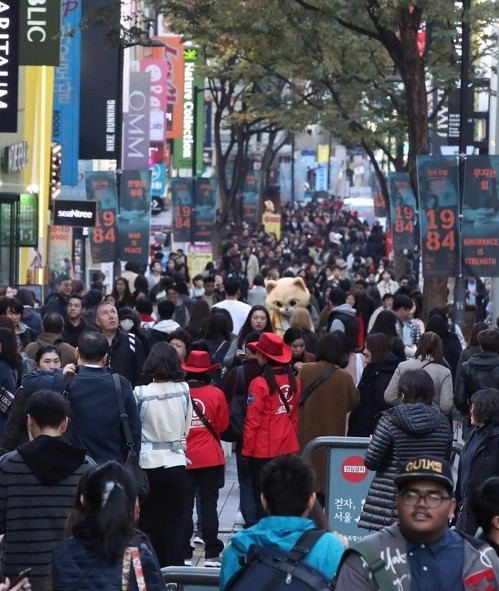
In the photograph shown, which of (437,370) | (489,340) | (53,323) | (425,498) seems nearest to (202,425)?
(53,323)

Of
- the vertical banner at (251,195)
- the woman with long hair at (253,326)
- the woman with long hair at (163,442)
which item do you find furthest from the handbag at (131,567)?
the vertical banner at (251,195)

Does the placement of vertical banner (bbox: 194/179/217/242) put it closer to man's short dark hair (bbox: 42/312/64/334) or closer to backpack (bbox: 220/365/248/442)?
man's short dark hair (bbox: 42/312/64/334)

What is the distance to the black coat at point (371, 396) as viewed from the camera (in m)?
12.0

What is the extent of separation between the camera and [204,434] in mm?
10844

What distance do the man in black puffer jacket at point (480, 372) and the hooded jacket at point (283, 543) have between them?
6646 mm

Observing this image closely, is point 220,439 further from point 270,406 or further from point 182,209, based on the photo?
point 182,209

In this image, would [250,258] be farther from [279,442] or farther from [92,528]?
[92,528]

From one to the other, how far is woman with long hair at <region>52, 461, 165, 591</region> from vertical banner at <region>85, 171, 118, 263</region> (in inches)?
801

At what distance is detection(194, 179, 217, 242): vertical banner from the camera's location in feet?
119

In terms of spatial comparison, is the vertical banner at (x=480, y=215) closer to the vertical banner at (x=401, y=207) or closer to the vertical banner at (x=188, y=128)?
the vertical banner at (x=401, y=207)

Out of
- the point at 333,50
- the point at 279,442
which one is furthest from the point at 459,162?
the point at 279,442

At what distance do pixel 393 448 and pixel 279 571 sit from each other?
3.57 meters

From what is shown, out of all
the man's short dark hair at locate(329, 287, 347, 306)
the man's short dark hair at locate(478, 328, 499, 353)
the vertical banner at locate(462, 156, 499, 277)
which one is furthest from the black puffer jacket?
the man's short dark hair at locate(329, 287, 347, 306)

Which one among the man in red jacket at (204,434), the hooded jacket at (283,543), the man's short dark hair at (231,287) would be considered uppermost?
the man's short dark hair at (231,287)
